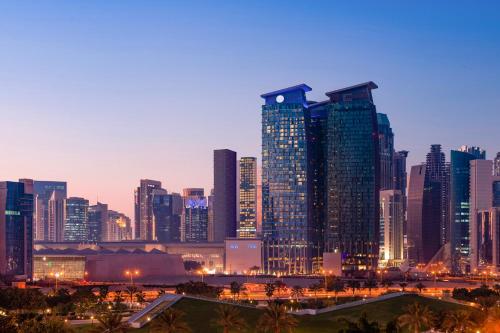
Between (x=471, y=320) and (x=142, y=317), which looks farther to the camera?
(x=142, y=317)

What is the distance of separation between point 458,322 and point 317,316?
1379 inches

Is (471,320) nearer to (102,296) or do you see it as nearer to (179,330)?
(179,330)

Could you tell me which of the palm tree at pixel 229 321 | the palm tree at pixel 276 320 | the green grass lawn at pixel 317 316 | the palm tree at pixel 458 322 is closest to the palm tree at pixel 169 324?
the palm tree at pixel 229 321

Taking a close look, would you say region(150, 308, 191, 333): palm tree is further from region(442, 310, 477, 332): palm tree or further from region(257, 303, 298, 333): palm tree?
region(442, 310, 477, 332): palm tree

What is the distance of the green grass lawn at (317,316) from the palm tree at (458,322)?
15.9 metres

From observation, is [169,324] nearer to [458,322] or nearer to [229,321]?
[229,321]

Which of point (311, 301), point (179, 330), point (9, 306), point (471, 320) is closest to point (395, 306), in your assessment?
point (311, 301)

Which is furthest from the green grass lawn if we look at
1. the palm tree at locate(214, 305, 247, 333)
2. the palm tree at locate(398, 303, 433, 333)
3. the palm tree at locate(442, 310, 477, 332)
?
the palm tree at locate(442, 310, 477, 332)

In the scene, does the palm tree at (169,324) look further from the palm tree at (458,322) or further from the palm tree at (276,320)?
the palm tree at (458,322)

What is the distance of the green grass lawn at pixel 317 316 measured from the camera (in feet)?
403

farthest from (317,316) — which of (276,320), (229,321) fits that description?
(229,321)

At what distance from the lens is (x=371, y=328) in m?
88.1

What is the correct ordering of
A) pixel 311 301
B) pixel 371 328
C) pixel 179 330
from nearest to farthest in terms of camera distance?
pixel 371 328
pixel 179 330
pixel 311 301

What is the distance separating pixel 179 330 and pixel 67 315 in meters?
38.7
